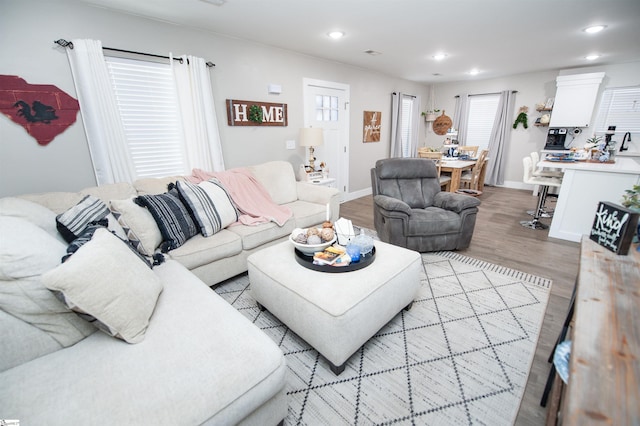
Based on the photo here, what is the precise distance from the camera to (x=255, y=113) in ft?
10.8

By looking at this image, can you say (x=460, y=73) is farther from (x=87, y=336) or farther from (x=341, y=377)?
(x=87, y=336)

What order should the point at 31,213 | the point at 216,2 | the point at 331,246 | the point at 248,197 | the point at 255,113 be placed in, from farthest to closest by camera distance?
the point at 255,113 < the point at 248,197 < the point at 216,2 < the point at 331,246 < the point at 31,213

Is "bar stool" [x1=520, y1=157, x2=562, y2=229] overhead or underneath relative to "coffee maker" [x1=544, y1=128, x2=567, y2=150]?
underneath

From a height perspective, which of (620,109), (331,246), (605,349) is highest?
(620,109)

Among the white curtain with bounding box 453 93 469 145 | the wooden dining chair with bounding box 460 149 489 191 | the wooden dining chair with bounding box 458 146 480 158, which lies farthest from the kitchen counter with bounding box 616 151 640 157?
the white curtain with bounding box 453 93 469 145

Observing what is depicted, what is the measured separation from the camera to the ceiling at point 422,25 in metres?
2.27

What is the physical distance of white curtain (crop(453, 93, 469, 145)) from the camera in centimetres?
627

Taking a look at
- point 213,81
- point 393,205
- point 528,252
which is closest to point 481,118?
point 528,252

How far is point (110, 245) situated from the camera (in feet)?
3.96

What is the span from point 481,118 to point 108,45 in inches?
271

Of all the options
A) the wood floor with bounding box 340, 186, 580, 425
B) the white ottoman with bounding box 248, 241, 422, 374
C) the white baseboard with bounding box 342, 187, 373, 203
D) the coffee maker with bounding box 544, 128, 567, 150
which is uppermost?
the coffee maker with bounding box 544, 128, 567, 150

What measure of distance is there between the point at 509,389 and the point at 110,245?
2.08 m

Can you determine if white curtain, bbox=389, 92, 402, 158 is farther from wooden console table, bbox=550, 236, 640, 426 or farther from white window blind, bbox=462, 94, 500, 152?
wooden console table, bbox=550, 236, 640, 426

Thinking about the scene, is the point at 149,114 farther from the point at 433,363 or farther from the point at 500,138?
the point at 500,138
